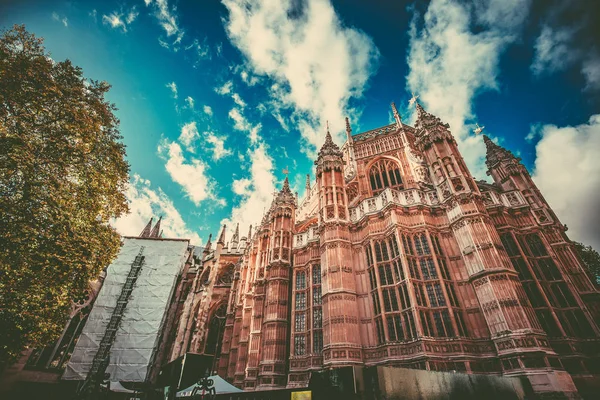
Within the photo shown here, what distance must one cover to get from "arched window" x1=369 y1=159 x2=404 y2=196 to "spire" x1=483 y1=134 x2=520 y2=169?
6.26 metres

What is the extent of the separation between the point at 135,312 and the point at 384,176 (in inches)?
1166

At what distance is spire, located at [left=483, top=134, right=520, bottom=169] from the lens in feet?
60.0

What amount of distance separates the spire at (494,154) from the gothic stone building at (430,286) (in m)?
0.09

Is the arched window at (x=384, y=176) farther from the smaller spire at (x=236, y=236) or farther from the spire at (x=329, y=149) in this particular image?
the smaller spire at (x=236, y=236)

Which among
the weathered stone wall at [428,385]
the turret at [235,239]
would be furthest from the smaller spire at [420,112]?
the turret at [235,239]

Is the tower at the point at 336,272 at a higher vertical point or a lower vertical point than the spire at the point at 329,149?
lower

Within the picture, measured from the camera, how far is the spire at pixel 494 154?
18281mm

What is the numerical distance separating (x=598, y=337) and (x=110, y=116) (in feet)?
78.4

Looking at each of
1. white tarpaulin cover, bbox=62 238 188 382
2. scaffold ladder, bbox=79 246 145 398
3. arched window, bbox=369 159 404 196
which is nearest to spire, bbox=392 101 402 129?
arched window, bbox=369 159 404 196

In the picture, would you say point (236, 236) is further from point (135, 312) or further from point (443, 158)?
point (443, 158)

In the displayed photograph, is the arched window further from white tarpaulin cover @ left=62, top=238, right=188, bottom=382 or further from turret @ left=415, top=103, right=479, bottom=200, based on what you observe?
white tarpaulin cover @ left=62, top=238, right=188, bottom=382

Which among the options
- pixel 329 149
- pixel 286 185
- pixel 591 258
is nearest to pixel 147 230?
pixel 286 185

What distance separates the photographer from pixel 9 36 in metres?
10.2

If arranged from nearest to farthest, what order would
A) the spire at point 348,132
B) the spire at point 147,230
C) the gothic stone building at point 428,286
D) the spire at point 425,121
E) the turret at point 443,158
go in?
the gothic stone building at point 428,286
the turret at point 443,158
the spire at point 425,121
the spire at point 348,132
the spire at point 147,230
